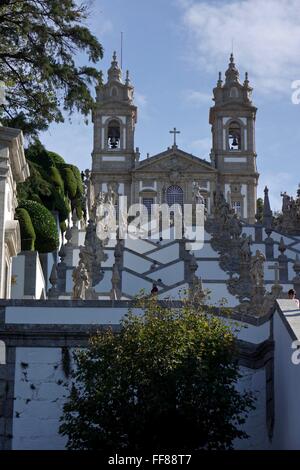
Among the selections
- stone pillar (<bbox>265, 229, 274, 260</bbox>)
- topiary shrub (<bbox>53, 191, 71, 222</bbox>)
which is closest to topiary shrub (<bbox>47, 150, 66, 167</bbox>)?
topiary shrub (<bbox>53, 191, 71, 222</bbox>)

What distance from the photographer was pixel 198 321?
543 inches

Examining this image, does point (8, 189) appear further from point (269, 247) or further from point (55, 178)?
point (269, 247)

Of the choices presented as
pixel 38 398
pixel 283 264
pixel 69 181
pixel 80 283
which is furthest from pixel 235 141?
pixel 38 398

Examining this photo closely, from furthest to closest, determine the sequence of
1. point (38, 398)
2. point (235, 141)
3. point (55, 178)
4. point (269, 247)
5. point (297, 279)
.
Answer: point (235, 141)
point (55, 178)
point (269, 247)
point (297, 279)
point (38, 398)

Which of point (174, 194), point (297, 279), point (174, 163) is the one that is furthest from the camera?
point (174, 163)

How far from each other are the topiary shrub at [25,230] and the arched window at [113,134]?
101 ft

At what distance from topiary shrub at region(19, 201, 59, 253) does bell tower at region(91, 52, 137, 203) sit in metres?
25.9

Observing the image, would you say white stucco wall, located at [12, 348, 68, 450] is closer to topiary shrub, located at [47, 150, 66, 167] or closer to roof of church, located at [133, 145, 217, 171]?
topiary shrub, located at [47, 150, 66, 167]

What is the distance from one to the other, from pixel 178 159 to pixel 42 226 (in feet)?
92.2

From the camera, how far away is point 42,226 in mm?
28984

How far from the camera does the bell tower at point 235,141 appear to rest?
182 ft

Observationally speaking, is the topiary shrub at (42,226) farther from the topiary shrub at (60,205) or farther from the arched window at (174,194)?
the arched window at (174,194)

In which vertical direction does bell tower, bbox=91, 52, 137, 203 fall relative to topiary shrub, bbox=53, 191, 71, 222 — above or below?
above

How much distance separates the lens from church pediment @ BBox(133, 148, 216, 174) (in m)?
56.1
